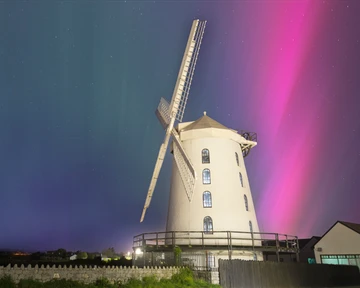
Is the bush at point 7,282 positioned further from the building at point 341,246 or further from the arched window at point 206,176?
the building at point 341,246

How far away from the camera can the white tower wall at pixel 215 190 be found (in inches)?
1145

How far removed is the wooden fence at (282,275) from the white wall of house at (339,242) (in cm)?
391

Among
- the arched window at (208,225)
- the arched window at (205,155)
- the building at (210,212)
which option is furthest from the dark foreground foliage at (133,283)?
the arched window at (205,155)

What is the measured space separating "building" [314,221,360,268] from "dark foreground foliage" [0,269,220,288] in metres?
25.2

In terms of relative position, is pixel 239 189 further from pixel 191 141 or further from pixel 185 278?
pixel 185 278

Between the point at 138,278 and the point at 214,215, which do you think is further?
the point at 214,215

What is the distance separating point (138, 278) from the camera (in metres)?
18.4

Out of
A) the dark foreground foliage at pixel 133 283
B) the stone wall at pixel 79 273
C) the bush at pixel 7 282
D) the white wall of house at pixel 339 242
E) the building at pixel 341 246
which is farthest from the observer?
the white wall of house at pixel 339 242

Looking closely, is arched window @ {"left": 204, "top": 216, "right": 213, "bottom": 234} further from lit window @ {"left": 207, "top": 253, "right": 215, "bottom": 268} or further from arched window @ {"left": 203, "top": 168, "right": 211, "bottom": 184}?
arched window @ {"left": 203, "top": 168, "right": 211, "bottom": 184}

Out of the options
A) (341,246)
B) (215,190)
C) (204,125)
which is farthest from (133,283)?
(341,246)

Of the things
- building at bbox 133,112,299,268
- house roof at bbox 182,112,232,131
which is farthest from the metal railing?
house roof at bbox 182,112,232,131

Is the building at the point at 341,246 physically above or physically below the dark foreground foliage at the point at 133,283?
above

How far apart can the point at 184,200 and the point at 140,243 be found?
207 inches

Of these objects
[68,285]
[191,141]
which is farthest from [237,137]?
[68,285]
